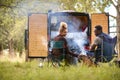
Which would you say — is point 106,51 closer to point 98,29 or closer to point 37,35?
point 98,29

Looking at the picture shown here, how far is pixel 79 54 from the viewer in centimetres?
1422

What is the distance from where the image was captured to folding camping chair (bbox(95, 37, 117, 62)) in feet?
45.5

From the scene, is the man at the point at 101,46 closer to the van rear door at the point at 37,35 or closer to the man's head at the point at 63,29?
the man's head at the point at 63,29

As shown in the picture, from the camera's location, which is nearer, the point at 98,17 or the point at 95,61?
the point at 95,61

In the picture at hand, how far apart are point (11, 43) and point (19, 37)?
2688 millimetres

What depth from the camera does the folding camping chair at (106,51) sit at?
546 inches

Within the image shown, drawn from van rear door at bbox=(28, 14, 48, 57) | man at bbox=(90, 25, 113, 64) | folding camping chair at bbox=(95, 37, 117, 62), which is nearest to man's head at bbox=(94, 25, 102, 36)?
→ man at bbox=(90, 25, 113, 64)

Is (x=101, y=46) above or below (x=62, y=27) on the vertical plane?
below

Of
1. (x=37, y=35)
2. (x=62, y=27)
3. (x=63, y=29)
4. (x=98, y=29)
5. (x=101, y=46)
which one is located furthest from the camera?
(x=37, y=35)

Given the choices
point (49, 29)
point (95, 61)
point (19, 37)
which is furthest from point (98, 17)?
point (19, 37)

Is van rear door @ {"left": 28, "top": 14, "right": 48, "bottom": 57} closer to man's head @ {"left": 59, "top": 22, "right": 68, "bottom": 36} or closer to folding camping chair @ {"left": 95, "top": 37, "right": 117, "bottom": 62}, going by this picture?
man's head @ {"left": 59, "top": 22, "right": 68, "bottom": 36}

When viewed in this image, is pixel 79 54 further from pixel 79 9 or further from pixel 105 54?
pixel 79 9

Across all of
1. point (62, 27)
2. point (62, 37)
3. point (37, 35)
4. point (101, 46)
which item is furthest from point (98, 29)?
point (37, 35)

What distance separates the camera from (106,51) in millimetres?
14547
